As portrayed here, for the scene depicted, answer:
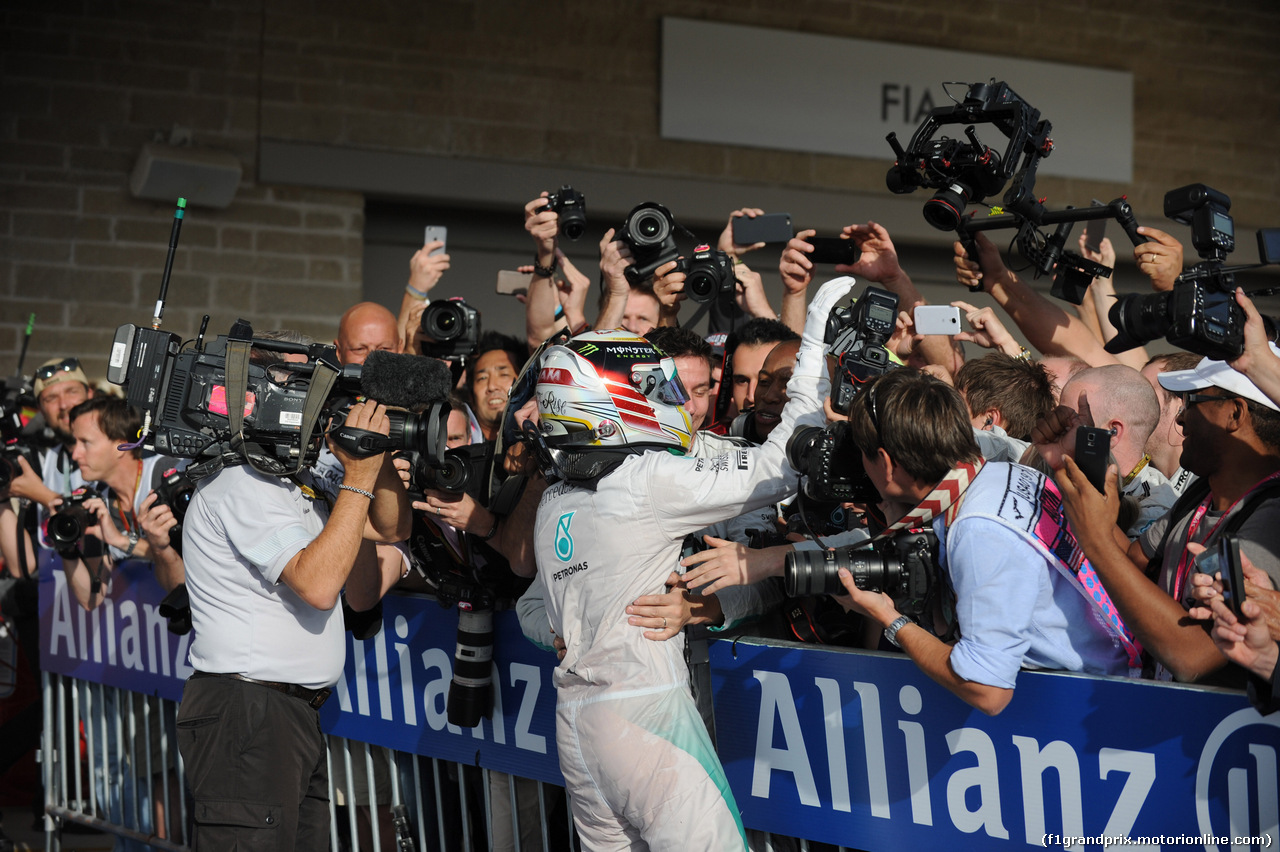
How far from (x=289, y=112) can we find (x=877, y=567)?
702cm

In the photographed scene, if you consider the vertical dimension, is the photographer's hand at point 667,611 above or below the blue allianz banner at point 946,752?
above

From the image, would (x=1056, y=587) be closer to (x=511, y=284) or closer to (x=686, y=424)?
(x=686, y=424)

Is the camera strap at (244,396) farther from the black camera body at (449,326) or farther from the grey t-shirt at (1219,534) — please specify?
the grey t-shirt at (1219,534)

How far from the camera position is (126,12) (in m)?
8.15

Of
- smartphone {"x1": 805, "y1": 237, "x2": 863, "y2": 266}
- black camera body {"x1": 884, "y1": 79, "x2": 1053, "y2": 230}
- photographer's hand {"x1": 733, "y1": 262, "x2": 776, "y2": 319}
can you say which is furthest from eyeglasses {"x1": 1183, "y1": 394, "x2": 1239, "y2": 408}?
photographer's hand {"x1": 733, "y1": 262, "x2": 776, "y2": 319}

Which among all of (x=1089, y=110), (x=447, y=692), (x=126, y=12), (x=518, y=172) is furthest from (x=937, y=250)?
(x=447, y=692)

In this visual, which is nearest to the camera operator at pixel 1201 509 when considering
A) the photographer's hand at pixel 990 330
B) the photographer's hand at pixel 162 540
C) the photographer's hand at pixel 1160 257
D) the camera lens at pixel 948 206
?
the camera lens at pixel 948 206

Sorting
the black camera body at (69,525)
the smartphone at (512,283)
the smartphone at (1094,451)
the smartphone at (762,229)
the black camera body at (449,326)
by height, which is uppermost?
the smartphone at (762,229)

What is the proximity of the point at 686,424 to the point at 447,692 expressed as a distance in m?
1.33

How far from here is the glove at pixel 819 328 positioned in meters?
3.08

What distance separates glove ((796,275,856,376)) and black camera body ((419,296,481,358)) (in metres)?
2.08

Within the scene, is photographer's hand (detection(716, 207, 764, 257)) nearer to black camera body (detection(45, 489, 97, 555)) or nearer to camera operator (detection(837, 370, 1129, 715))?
camera operator (detection(837, 370, 1129, 715))

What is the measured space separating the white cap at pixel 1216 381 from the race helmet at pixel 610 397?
120 cm

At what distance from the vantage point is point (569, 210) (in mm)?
4672
